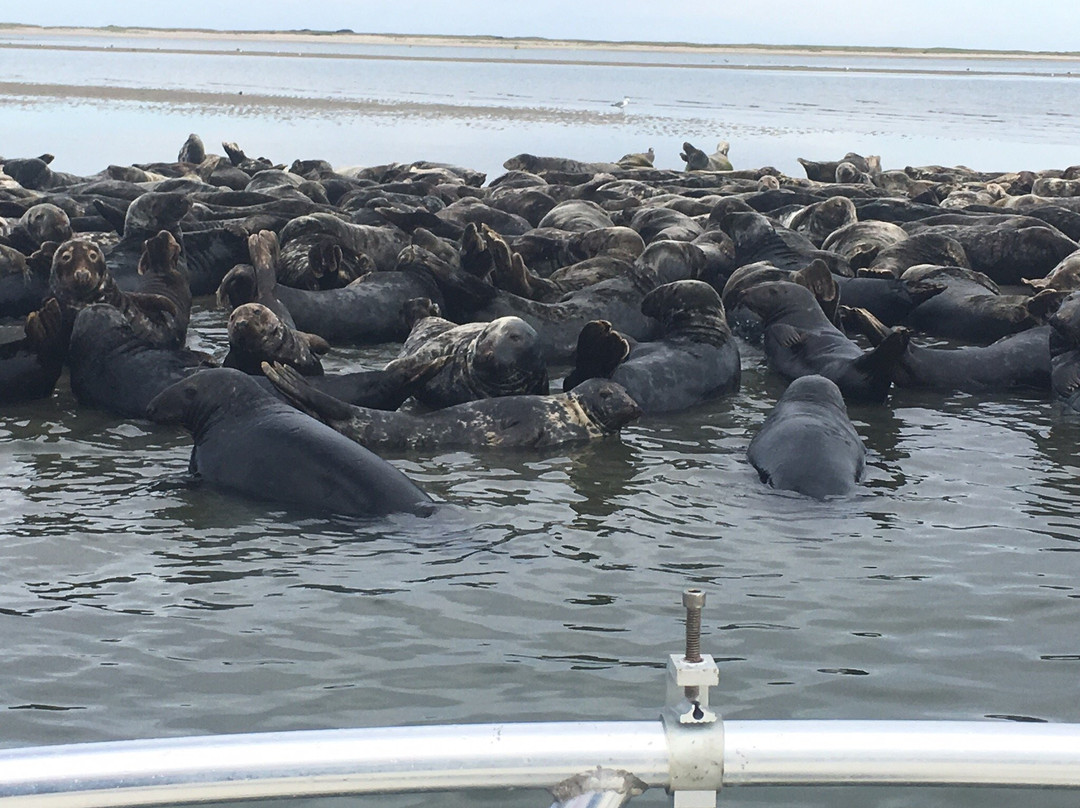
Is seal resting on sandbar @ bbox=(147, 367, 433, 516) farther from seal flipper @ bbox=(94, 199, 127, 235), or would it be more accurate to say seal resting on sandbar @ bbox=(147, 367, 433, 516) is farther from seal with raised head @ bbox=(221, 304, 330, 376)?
seal flipper @ bbox=(94, 199, 127, 235)

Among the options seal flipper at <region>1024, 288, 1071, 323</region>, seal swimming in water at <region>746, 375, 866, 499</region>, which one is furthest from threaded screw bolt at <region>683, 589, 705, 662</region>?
seal flipper at <region>1024, 288, 1071, 323</region>

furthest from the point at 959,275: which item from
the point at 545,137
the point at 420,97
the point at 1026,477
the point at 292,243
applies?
the point at 420,97

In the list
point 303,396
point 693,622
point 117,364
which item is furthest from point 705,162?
point 693,622

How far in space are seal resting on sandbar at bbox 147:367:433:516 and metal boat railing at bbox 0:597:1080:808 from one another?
162 inches

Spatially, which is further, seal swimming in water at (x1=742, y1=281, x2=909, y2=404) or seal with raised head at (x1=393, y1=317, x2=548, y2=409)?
seal swimming in water at (x1=742, y1=281, x2=909, y2=404)

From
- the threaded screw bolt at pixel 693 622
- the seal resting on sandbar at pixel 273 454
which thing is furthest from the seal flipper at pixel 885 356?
the threaded screw bolt at pixel 693 622

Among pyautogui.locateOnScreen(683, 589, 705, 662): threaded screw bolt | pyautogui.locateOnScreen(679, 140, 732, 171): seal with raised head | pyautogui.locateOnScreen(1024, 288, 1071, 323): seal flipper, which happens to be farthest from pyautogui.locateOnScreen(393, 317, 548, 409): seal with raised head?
pyautogui.locateOnScreen(679, 140, 732, 171): seal with raised head

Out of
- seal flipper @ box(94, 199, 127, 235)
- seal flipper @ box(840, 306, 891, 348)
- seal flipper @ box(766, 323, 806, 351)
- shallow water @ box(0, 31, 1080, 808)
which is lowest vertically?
shallow water @ box(0, 31, 1080, 808)

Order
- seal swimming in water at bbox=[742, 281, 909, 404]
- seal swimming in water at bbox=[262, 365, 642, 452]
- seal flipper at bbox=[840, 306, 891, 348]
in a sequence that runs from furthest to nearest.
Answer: seal flipper at bbox=[840, 306, 891, 348] → seal swimming in water at bbox=[742, 281, 909, 404] → seal swimming in water at bbox=[262, 365, 642, 452]

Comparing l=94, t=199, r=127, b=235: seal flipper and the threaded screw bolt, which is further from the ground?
the threaded screw bolt

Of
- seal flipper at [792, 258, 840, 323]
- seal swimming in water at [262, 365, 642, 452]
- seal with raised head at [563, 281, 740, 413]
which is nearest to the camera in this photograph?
seal swimming in water at [262, 365, 642, 452]

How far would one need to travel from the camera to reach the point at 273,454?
245 inches

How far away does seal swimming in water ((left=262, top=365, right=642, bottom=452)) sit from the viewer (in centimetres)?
724

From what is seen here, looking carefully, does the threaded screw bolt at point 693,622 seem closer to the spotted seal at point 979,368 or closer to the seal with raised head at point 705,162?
the spotted seal at point 979,368
